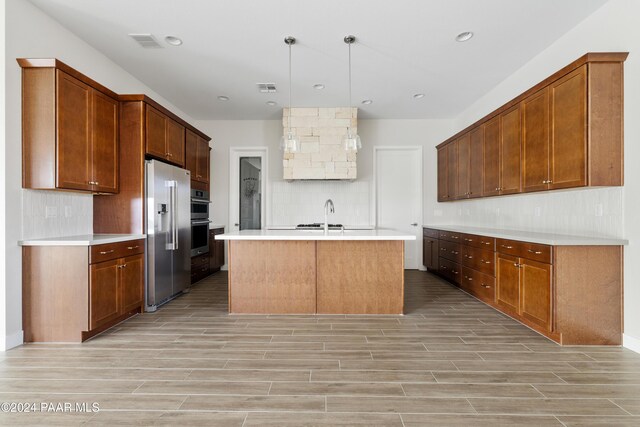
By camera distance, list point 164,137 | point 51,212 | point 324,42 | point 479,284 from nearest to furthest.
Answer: point 51,212 < point 324,42 < point 479,284 < point 164,137

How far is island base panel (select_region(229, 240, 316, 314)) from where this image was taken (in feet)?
12.2

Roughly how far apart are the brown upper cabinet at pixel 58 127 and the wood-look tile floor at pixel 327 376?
148 centimetres

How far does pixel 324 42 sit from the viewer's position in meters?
3.66

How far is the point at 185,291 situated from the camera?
4781mm

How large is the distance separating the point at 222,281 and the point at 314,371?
11.5 ft

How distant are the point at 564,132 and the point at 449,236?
249 centimetres

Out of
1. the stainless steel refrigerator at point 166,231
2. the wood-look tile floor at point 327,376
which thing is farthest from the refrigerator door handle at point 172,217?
the wood-look tile floor at point 327,376

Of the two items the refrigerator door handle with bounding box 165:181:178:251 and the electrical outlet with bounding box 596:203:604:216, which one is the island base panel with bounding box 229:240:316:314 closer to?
the refrigerator door handle with bounding box 165:181:178:251

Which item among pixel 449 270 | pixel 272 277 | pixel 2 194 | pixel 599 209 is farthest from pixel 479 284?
pixel 2 194

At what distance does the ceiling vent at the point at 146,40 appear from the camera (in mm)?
3533

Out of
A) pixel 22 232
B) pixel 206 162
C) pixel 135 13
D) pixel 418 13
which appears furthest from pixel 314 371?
pixel 206 162

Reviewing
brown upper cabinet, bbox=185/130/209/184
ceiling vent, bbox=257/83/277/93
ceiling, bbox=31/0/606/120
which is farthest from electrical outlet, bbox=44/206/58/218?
ceiling vent, bbox=257/83/277/93

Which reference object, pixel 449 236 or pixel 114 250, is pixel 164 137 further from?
pixel 449 236

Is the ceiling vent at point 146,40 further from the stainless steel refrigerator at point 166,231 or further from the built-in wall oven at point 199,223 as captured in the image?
the built-in wall oven at point 199,223
